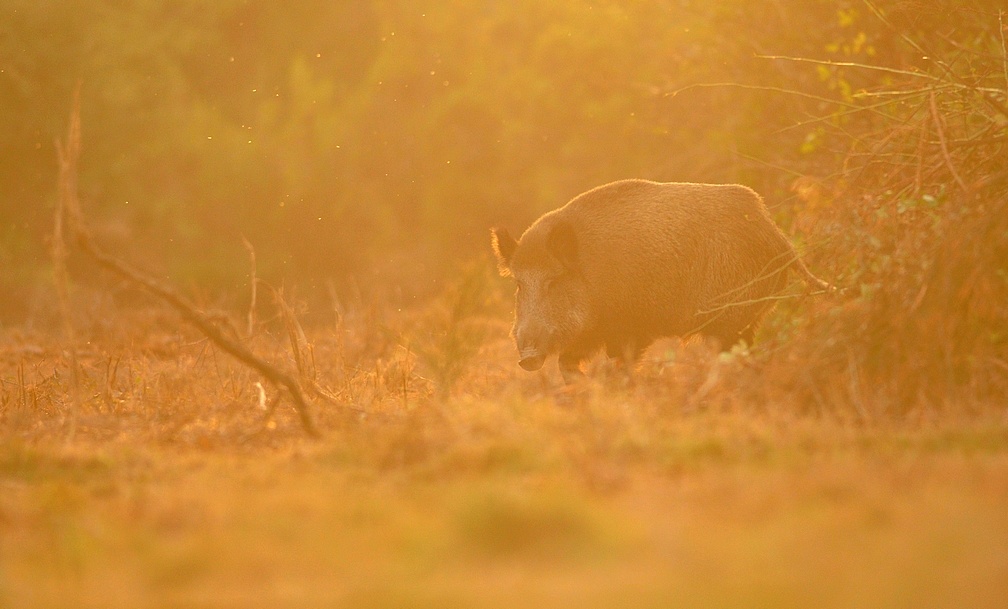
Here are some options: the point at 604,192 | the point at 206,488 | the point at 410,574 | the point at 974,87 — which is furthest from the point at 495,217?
the point at 410,574

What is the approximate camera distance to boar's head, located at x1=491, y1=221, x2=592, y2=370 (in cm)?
846

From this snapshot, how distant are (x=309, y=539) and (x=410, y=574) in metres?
0.56

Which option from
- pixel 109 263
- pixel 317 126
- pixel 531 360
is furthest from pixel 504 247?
pixel 317 126

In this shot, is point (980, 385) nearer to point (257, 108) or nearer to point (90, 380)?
point (90, 380)

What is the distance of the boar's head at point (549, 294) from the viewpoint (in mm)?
8461

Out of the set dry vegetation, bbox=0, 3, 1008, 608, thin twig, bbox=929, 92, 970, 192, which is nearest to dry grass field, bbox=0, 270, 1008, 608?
dry vegetation, bbox=0, 3, 1008, 608

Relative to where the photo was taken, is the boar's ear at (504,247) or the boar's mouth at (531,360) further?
the boar's ear at (504,247)

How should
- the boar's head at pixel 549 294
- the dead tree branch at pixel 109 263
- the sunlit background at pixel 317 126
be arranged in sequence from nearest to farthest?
the dead tree branch at pixel 109 263 < the boar's head at pixel 549 294 < the sunlit background at pixel 317 126

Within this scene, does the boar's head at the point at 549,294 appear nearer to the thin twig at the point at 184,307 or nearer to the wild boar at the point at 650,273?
the wild boar at the point at 650,273

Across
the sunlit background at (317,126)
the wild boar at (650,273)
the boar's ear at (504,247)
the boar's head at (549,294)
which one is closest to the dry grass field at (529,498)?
the boar's head at (549,294)

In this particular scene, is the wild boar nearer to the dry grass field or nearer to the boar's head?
the boar's head

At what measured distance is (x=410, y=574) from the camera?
3.80 metres

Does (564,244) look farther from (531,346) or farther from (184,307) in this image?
(184,307)

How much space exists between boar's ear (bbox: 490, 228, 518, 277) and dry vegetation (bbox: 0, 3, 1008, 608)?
0.76 meters
